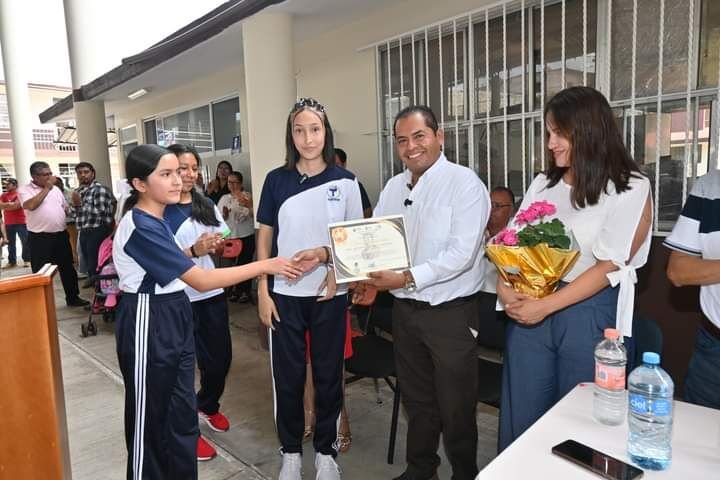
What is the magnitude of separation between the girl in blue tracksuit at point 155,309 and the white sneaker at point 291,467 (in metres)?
0.48

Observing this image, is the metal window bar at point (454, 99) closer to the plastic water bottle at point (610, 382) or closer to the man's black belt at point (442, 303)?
the man's black belt at point (442, 303)

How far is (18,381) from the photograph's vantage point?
5.31ft

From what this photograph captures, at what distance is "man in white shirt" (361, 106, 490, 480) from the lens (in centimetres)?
190

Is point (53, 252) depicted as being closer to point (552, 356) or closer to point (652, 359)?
point (552, 356)

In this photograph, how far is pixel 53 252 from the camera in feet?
19.5

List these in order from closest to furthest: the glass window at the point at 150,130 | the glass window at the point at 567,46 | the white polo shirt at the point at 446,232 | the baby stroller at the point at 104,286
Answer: the white polo shirt at the point at 446,232, the glass window at the point at 567,46, the baby stroller at the point at 104,286, the glass window at the point at 150,130

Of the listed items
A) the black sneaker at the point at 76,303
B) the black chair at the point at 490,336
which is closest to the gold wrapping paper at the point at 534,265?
the black chair at the point at 490,336

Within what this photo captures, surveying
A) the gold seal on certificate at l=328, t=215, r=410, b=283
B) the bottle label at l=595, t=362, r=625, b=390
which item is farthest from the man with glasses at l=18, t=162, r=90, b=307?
the bottle label at l=595, t=362, r=625, b=390

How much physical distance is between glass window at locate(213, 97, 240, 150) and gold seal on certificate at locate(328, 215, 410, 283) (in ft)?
19.6

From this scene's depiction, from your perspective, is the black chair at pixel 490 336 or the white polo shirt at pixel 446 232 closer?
the white polo shirt at pixel 446 232

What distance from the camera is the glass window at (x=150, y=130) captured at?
9892 mm

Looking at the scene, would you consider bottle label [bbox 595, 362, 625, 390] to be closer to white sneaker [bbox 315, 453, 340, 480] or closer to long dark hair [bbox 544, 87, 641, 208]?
long dark hair [bbox 544, 87, 641, 208]

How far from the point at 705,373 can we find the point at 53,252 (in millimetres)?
6548

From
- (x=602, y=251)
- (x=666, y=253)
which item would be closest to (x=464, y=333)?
(x=602, y=251)
